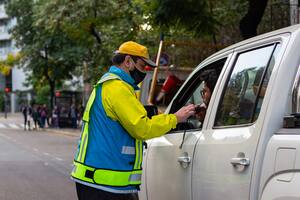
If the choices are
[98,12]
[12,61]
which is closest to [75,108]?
[12,61]

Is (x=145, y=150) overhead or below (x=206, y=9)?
below

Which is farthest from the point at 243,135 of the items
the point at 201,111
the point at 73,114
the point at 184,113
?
the point at 73,114

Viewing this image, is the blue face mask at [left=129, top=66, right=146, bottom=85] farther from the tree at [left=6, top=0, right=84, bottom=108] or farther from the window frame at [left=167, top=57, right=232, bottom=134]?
the tree at [left=6, top=0, right=84, bottom=108]

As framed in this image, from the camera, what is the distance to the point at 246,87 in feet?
11.8

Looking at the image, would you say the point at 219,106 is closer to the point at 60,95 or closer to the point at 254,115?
the point at 254,115

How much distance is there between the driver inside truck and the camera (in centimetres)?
419

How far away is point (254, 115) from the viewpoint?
334 centimetres

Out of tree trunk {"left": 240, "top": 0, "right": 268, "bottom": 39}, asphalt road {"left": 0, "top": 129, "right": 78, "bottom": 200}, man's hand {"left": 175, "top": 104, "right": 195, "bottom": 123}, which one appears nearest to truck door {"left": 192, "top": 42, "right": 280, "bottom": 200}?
man's hand {"left": 175, "top": 104, "right": 195, "bottom": 123}

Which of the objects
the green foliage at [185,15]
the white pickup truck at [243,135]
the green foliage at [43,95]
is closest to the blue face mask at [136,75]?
the white pickup truck at [243,135]

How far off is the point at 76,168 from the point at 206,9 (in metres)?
8.83

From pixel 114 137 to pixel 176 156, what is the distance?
0.63m

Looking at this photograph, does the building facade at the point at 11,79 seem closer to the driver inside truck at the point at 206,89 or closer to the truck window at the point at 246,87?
the driver inside truck at the point at 206,89

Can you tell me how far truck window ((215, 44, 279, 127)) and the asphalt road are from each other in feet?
20.4

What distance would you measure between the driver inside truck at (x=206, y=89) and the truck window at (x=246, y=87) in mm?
359
